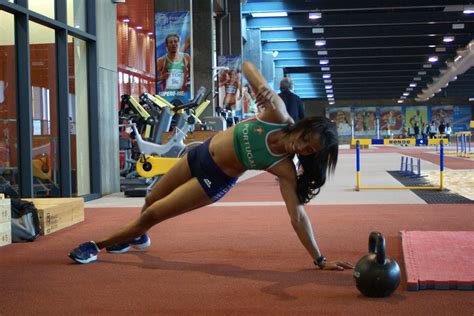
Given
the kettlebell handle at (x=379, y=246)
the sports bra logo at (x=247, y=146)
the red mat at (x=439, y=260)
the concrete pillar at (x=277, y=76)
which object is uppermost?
the concrete pillar at (x=277, y=76)

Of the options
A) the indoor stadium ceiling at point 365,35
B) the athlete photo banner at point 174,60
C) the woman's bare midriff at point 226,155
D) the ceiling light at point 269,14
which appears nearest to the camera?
the woman's bare midriff at point 226,155

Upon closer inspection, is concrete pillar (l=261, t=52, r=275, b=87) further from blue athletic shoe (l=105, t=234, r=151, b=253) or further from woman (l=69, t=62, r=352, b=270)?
woman (l=69, t=62, r=352, b=270)

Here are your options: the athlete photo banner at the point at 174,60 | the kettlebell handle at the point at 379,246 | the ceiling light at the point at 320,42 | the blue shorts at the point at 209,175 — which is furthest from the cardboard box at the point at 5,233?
the ceiling light at the point at 320,42

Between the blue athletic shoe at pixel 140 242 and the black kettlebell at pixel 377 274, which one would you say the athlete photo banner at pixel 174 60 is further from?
the black kettlebell at pixel 377 274

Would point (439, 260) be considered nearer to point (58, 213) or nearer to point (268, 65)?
point (58, 213)

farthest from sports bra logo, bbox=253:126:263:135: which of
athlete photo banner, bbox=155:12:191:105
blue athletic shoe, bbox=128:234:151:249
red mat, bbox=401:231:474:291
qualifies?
athlete photo banner, bbox=155:12:191:105

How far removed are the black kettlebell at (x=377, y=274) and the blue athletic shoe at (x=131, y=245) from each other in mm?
2303

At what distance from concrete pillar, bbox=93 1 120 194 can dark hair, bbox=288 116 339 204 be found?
736 centimetres

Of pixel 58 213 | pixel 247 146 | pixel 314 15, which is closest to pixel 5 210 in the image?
pixel 58 213

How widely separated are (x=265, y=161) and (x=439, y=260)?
1.40 metres

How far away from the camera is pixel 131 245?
5.73 metres

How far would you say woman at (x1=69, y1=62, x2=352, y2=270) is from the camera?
14.2ft

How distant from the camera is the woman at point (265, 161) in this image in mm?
4316

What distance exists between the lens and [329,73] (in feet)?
153
